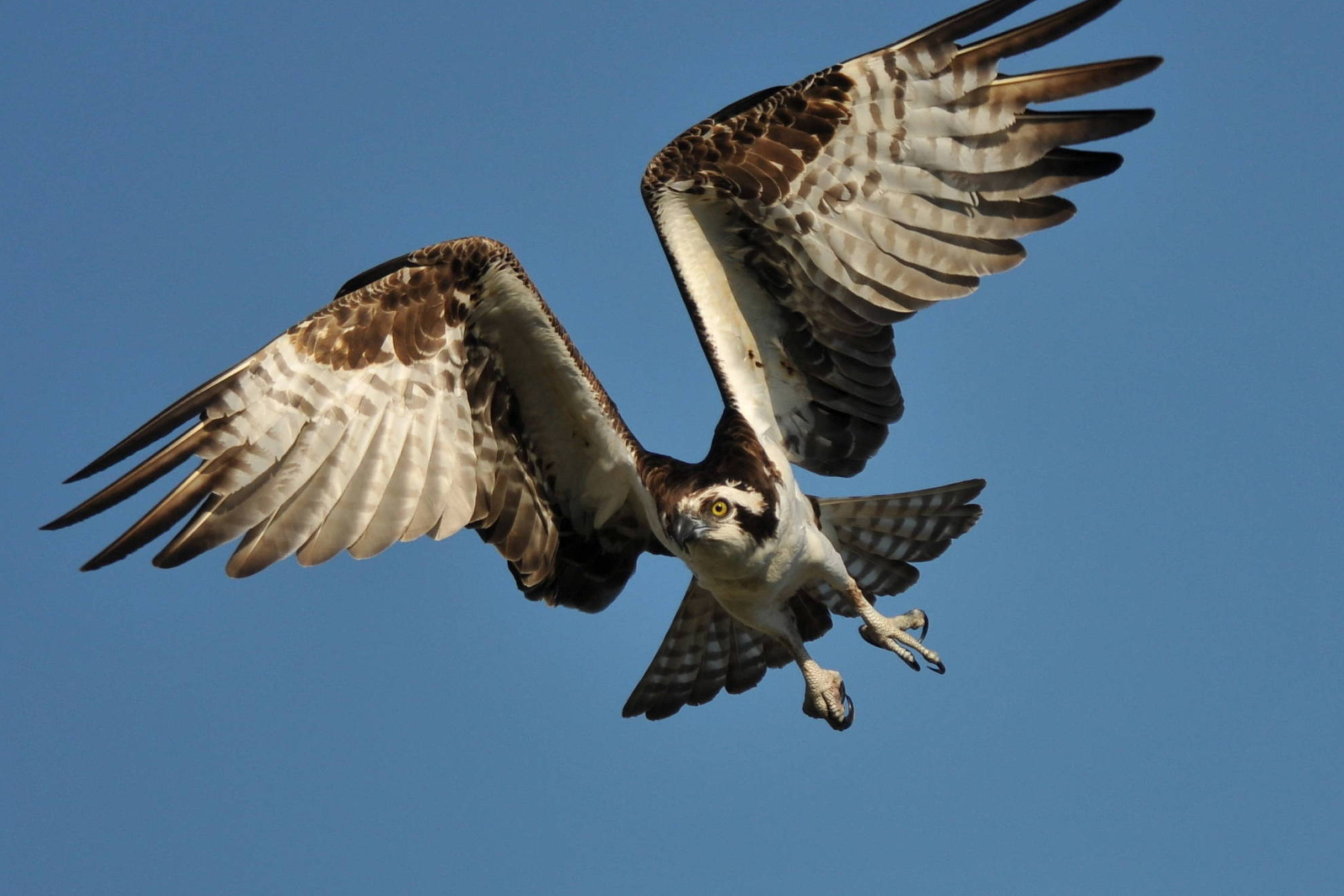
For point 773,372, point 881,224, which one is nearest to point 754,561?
point 773,372

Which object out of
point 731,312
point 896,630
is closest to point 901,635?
point 896,630

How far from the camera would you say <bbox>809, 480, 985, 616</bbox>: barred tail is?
9258 mm

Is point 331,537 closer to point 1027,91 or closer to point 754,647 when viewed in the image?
point 754,647

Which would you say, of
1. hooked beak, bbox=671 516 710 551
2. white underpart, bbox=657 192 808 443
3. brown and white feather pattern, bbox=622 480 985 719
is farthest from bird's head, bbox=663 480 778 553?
brown and white feather pattern, bbox=622 480 985 719

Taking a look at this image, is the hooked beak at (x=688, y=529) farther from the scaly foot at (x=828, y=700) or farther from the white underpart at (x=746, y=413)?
the scaly foot at (x=828, y=700)

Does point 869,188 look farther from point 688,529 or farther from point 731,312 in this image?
point 688,529

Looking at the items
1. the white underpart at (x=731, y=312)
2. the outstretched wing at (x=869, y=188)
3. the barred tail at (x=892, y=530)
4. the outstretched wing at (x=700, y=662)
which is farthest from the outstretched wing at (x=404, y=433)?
the barred tail at (x=892, y=530)

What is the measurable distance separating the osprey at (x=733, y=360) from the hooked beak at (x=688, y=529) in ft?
0.04

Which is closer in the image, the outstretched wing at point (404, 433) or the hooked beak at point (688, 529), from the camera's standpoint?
the outstretched wing at point (404, 433)

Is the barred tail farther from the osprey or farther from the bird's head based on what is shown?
the bird's head

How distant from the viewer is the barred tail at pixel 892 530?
9258 millimetres

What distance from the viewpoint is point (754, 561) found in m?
8.34

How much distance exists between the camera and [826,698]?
8.75m

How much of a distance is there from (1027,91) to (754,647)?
11.9 feet
